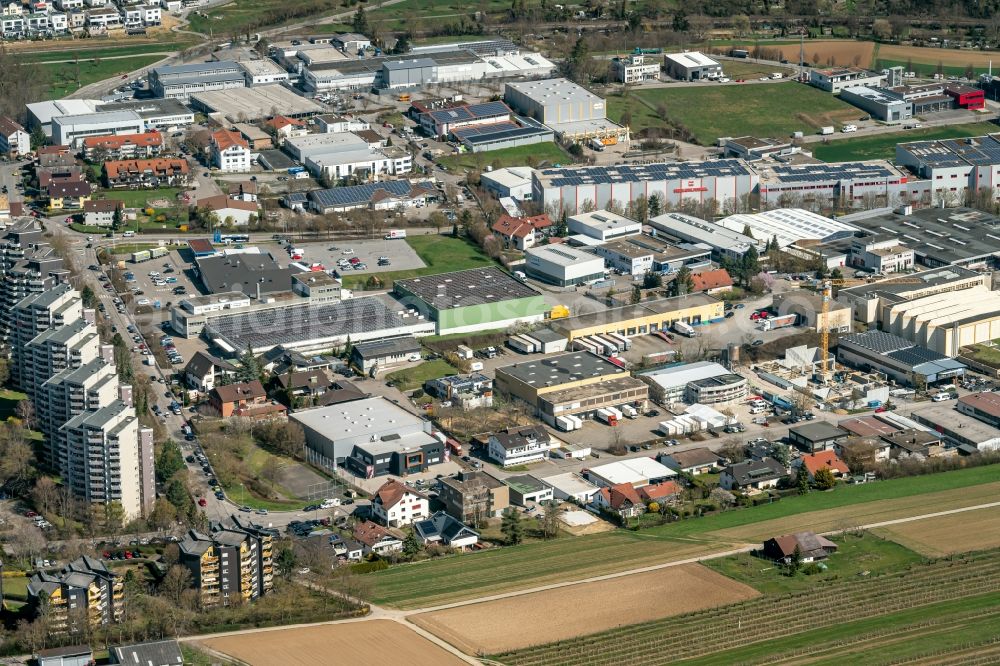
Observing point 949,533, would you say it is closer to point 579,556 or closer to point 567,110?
point 579,556

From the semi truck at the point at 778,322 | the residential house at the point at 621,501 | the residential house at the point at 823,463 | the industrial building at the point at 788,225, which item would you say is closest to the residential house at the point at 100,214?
the industrial building at the point at 788,225

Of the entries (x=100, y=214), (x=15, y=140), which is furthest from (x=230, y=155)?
(x=15, y=140)

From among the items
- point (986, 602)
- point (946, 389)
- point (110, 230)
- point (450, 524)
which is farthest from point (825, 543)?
point (110, 230)

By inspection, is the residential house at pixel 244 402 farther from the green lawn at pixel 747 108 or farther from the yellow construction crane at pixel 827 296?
the green lawn at pixel 747 108

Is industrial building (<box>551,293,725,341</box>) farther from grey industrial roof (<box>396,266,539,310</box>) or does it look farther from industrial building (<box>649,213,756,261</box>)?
industrial building (<box>649,213,756,261</box>)

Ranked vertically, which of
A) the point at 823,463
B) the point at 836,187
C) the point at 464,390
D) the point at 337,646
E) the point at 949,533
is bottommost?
the point at 949,533
